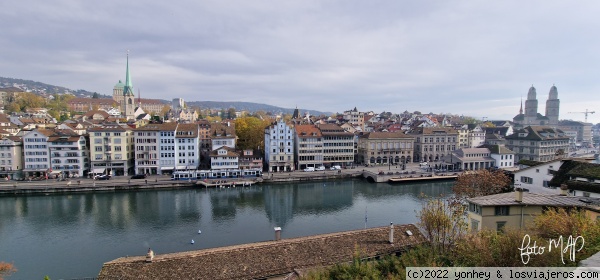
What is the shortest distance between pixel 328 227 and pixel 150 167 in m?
33.2

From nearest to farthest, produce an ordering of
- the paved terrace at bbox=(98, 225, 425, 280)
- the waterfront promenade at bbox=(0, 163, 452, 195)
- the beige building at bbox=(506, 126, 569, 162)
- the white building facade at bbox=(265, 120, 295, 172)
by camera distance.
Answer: the paved terrace at bbox=(98, 225, 425, 280), the waterfront promenade at bbox=(0, 163, 452, 195), the white building facade at bbox=(265, 120, 295, 172), the beige building at bbox=(506, 126, 569, 162)

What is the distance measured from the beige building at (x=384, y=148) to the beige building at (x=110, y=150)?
1511 inches

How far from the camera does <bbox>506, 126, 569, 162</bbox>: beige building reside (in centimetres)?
6531

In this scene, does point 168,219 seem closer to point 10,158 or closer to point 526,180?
point 526,180

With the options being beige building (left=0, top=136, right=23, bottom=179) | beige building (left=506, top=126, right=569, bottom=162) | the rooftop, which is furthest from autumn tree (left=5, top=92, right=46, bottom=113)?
beige building (left=506, top=126, right=569, bottom=162)

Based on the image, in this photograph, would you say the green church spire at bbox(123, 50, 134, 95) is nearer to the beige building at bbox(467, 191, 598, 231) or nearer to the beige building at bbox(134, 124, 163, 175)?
the beige building at bbox(134, 124, 163, 175)

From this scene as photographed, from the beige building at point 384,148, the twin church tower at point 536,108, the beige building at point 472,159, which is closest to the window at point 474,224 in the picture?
the beige building at point 384,148

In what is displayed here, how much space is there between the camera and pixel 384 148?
204 feet

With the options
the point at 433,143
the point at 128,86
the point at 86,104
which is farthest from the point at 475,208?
the point at 86,104

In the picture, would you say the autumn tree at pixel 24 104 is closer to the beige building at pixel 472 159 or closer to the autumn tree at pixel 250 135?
the autumn tree at pixel 250 135

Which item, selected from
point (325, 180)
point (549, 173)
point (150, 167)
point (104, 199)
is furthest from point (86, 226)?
point (549, 173)

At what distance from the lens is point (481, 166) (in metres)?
59.4

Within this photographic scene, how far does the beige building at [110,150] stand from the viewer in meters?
49.5

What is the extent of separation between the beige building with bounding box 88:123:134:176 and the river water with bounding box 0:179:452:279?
10013mm
